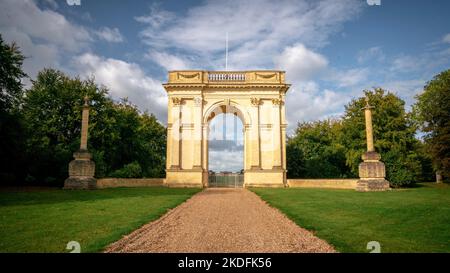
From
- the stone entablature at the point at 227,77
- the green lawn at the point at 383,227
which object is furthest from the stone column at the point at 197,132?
the green lawn at the point at 383,227

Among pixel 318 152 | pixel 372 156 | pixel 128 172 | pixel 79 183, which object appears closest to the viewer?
pixel 79 183

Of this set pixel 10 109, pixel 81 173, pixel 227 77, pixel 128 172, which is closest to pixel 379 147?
pixel 227 77

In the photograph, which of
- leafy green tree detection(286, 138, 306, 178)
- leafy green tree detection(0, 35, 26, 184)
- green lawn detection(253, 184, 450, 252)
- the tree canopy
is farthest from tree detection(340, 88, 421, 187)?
leafy green tree detection(0, 35, 26, 184)

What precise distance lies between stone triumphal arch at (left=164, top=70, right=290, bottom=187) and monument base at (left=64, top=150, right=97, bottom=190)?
8.16m

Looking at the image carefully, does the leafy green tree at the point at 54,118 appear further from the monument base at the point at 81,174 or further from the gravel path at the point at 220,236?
the gravel path at the point at 220,236

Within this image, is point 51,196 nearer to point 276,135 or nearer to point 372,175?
point 372,175

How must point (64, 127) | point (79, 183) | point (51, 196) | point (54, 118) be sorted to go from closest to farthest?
1. point (51, 196)
2. point (79, 183)
3. point (54, 118)
4. point (64, 127)

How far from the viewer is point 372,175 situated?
867 inches

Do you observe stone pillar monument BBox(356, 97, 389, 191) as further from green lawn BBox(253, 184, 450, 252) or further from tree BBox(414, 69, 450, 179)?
green lawn BBox(253, 184, 450, 252)

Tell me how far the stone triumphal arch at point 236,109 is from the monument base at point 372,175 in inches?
335

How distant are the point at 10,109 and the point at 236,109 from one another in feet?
64.1

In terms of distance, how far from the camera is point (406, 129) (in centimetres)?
3341

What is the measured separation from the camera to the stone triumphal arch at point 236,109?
97.8 ft
